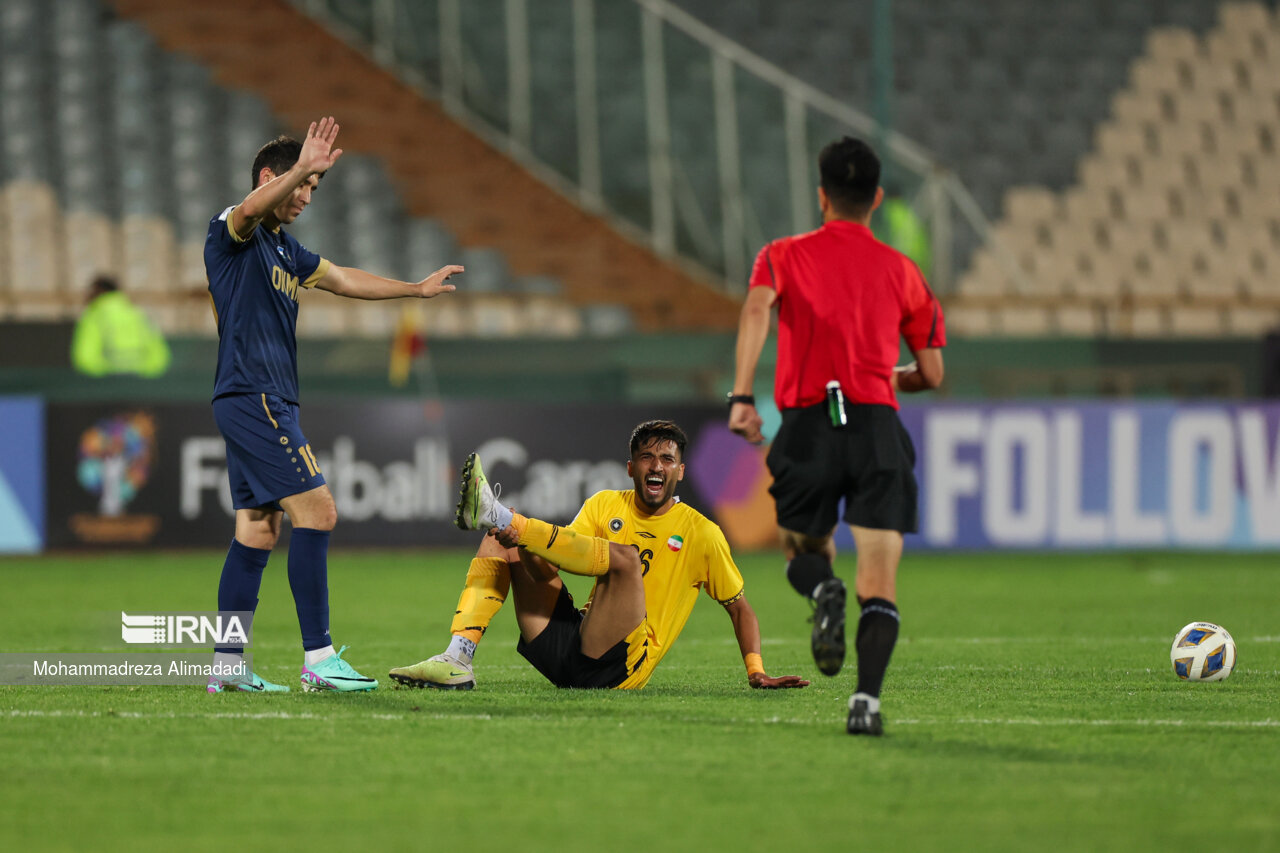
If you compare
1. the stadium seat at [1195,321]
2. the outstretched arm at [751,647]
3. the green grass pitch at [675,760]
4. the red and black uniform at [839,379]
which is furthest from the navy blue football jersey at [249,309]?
the stadium seat at [1195,321]

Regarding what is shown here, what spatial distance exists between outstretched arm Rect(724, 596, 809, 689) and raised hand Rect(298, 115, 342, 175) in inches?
87.1

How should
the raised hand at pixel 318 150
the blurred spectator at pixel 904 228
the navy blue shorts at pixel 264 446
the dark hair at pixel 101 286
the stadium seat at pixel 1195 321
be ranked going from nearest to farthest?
the raised hand at pixel 318 150
the navy blue shorts at pixel 264 446
the dark hair at pixel 101 286
the blurred spectator at pixel 904 228
the stadium seat at pixel 1195 321

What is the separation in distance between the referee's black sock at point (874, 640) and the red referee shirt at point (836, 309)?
24.9 inches

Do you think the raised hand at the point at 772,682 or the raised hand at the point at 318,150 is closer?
the raised hand at the point at 318,150

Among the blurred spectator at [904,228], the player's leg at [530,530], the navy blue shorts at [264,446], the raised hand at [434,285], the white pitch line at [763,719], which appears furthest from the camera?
the blurred spectator at [904,228]

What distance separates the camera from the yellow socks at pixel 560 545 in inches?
Answer: 229

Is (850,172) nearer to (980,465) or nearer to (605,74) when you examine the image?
(980,465)

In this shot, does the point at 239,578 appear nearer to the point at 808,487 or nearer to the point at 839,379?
the point at 808,487

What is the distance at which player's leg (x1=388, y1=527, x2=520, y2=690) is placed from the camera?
615cm

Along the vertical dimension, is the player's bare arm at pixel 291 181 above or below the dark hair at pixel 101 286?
below

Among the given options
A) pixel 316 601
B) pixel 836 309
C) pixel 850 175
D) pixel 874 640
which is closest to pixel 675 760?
pixel 874 640

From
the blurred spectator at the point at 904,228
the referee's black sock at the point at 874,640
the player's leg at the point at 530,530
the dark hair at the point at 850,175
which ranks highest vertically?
the blurred spectator at the point at 904,228

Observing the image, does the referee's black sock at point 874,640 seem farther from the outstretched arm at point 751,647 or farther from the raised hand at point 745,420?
the outstretched arm at point 751,647

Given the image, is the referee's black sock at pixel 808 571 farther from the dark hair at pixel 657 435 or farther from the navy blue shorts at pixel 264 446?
the navy blue shorts at pixel 264 446
